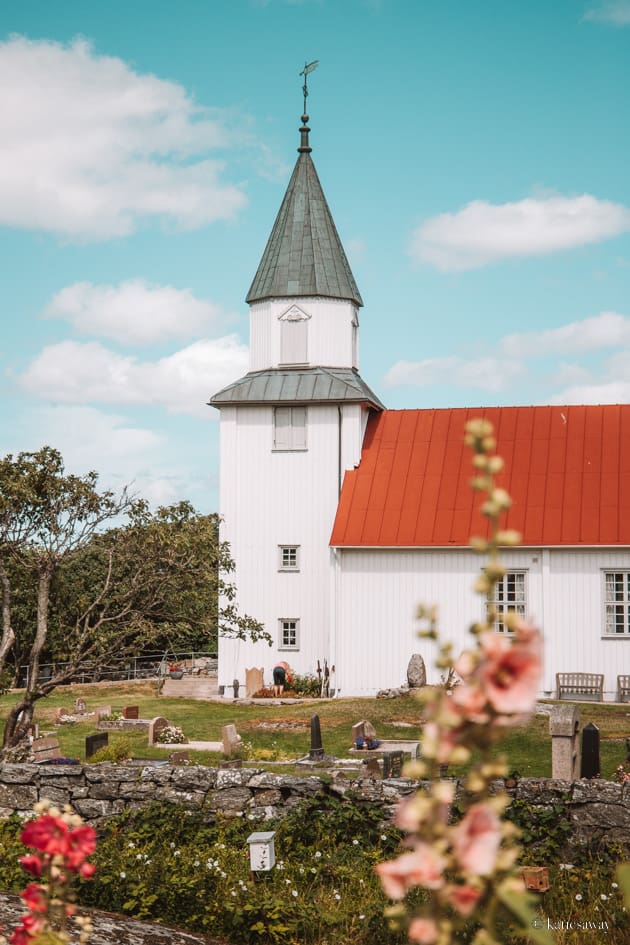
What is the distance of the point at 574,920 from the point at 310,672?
22.5 metres

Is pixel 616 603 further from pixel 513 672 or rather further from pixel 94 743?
pixel 513 672

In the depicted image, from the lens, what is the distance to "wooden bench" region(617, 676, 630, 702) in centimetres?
2780

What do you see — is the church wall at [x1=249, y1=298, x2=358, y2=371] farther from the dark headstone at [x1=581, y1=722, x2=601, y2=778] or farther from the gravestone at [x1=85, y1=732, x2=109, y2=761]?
the dark headstone at [x1=581, y1=722, x2=601, y2=778]

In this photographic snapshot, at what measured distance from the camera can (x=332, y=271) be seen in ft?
110

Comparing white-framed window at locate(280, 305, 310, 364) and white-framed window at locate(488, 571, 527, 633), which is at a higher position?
white-framed window at locate(280, 305, 310, 364)

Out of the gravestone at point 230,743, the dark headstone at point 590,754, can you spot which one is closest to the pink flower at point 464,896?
the dark headstone at point 590,754

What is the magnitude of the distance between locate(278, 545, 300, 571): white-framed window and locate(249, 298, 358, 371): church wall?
5912 millimetres

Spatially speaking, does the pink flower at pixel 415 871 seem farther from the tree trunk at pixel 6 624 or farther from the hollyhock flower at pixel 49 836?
the tree trunk at pixel 6 624

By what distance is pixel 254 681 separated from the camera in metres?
30.7

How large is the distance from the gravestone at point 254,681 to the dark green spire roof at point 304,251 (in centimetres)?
1189

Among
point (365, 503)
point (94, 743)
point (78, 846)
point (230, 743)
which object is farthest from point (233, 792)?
point (365, 503)

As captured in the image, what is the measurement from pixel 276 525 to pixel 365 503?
9.80 feet

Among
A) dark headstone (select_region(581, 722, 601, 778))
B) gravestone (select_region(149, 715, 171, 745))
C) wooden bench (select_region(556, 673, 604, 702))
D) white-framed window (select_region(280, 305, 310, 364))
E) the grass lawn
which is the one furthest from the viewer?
white-framed window (select_region(280, 305, 310, 364))

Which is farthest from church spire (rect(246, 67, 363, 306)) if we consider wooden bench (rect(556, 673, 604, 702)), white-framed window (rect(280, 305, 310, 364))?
wooden bench (rect(556, 673, 604, 702))
